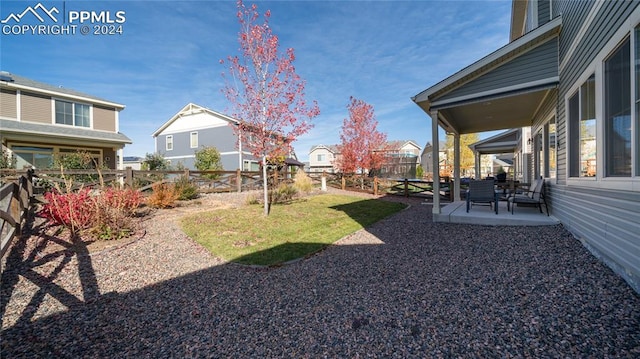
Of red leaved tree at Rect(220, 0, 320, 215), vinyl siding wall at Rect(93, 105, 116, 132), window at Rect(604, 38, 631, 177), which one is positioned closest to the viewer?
window at Rect(604, 38, 631, 177)

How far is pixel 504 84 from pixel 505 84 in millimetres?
20

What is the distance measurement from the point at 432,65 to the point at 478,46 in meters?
3.28

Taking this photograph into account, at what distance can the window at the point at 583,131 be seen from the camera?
4.04 meters

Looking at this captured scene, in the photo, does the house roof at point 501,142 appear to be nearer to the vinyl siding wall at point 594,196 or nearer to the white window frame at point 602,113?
the vinyl siding wall at point 594,196

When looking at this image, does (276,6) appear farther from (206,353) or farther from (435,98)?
(206,353)

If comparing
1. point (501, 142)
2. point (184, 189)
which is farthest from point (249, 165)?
point (501, 142)

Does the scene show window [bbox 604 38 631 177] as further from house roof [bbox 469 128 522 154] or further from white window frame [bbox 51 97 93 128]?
white window frame [bbox 51 97 93 128]

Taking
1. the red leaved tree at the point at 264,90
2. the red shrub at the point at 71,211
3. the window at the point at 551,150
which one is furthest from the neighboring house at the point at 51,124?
the window at the point at 551,150

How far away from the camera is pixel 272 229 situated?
653 cm

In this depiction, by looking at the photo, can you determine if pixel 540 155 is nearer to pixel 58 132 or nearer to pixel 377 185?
pixel 377 185

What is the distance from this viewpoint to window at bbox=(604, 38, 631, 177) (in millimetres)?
3061

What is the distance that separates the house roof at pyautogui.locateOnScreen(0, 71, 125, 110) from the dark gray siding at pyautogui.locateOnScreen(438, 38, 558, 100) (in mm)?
20136

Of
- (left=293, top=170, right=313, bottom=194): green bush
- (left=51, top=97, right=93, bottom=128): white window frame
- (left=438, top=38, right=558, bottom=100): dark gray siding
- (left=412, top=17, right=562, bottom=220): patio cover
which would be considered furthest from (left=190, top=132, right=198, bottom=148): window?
(left=438, top=38, right=558, bottom=100): dark gray siding

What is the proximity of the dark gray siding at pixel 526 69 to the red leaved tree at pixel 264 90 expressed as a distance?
16.2ft
